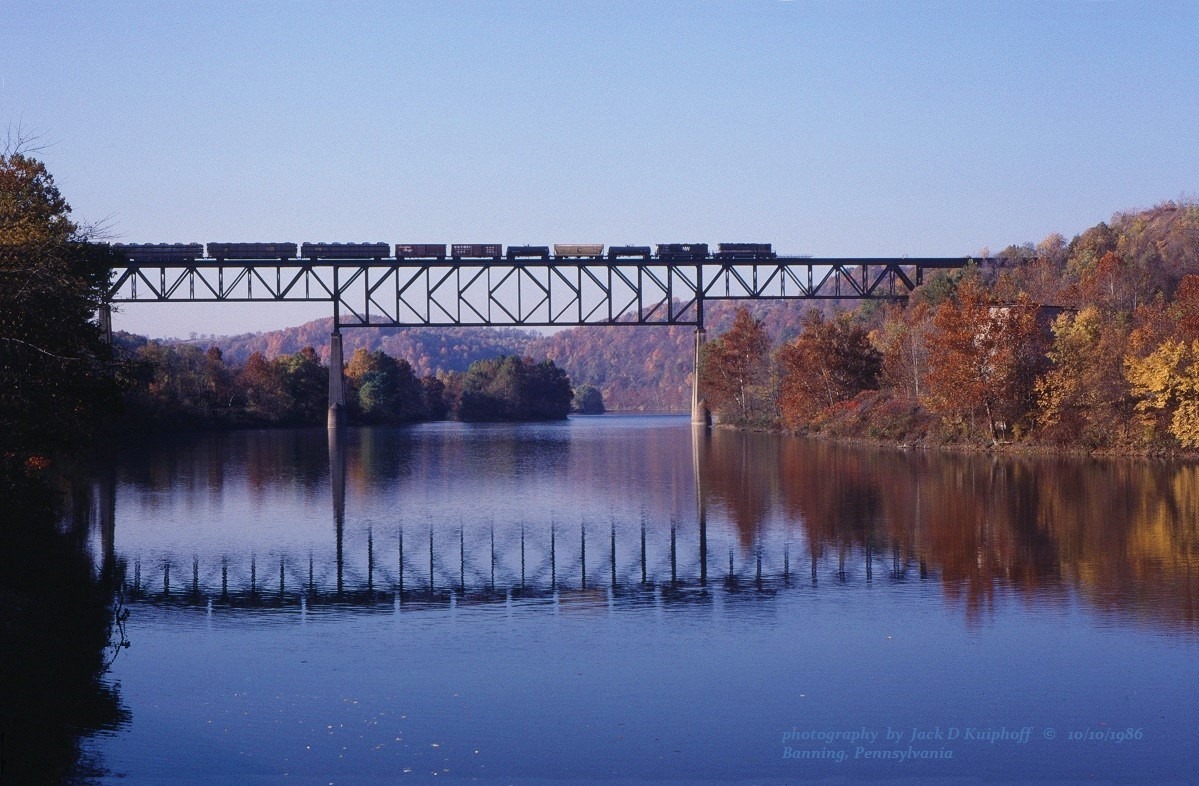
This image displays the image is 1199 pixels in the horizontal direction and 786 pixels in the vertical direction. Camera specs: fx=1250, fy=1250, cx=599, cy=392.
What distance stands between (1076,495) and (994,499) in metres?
2.85

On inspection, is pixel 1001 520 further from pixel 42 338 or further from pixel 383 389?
pixel 383 389

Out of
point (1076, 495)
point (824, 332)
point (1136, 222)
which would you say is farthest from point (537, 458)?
point (1136, 222)

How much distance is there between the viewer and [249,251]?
3841 inches

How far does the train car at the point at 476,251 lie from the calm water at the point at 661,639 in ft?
192

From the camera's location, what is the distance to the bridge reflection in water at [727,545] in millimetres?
23625

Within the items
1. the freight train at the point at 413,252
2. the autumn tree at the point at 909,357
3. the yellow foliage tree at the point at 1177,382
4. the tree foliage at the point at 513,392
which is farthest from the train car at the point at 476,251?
the tree foliage at the point at 513,392

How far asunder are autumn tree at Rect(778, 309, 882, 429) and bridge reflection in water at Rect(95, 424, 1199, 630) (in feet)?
120

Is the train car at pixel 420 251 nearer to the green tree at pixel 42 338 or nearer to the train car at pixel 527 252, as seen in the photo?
the train car at pixel 527 252

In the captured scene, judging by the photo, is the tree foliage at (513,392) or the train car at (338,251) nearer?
the train car at (338,251)

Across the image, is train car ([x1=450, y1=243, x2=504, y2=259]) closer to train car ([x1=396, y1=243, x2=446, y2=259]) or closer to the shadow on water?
train car ([x1=396, y1=243, x2=446, y2=259])

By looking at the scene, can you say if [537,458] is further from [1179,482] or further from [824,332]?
[1179,482]

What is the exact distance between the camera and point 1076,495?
132 ft

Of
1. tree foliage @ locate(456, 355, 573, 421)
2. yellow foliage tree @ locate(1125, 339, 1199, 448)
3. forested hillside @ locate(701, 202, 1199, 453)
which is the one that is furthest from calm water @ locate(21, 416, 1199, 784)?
tree foliage @ locate(456, 355, 573, 421)

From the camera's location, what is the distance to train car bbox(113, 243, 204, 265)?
317 ft
